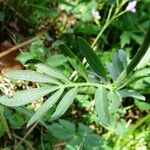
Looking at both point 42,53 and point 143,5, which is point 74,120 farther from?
point 143,5

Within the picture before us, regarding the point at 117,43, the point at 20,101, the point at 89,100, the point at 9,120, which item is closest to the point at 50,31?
the point at 117,43

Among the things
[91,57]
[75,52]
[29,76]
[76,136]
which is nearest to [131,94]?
[91,57]

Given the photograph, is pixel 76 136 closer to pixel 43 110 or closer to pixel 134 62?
pixel 43 110

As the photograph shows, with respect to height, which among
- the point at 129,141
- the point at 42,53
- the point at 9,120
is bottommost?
the point at 129,141

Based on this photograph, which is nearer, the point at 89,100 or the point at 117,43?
the point at 89,100

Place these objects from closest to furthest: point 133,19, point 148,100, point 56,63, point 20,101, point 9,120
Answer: point 20,101 → point 9,120 → point 56,63 → point 148,100 → point 133,19

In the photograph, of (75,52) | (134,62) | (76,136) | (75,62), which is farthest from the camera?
(75,52)

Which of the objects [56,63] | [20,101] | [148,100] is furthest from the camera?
[148,100]
